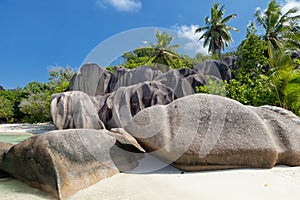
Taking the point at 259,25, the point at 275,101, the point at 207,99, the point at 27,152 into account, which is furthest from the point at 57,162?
the point at 259,25

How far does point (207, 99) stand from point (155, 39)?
20.3 metres

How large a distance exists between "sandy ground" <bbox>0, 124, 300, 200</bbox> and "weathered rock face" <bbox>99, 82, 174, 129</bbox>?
7.98 m

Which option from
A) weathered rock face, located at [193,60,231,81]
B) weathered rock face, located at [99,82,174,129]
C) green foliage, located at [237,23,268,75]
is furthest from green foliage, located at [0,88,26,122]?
green foliage, located at [237,23,268,75]

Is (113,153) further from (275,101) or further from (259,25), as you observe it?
(259,25)

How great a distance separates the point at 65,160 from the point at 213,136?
229cm

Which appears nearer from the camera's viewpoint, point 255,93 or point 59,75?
point 255,93

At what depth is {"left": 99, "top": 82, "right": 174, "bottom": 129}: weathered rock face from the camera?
11478mm

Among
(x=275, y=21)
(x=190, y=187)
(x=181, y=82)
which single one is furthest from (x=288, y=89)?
(x=275, y=21)

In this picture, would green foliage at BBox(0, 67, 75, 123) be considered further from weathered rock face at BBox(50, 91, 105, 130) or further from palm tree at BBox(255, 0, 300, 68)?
palm tree at BBox(255, 0, 300, 68)

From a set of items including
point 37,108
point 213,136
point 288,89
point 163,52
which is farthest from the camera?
point 163,52

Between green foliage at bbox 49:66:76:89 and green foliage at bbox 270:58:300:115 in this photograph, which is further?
green foliage at bbox 49:66:76:89

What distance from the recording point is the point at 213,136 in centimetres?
369

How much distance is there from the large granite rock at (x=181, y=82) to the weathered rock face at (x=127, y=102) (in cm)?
235

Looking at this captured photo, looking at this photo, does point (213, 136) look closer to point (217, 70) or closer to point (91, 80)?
point (91, 80)
